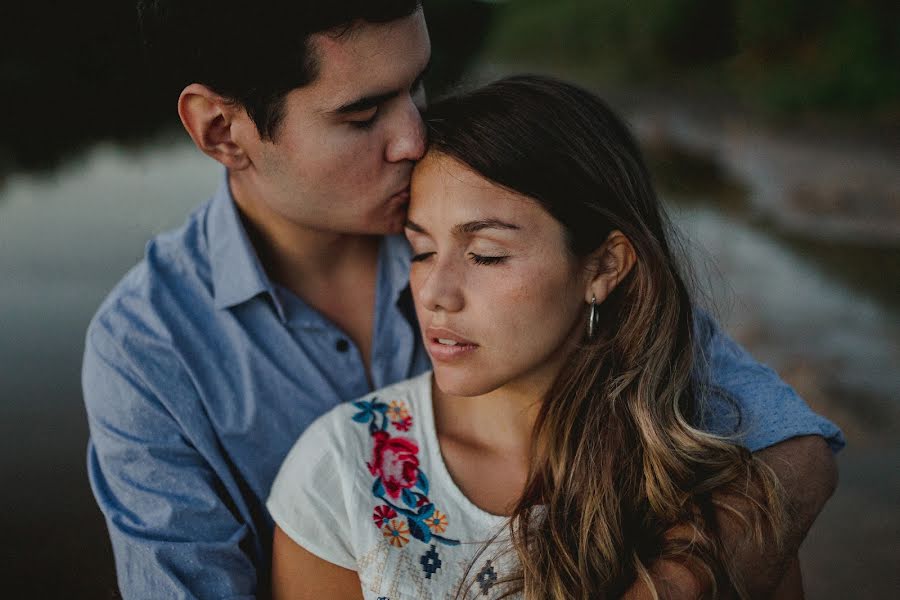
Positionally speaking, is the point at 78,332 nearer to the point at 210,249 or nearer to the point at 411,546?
the point at 210,249

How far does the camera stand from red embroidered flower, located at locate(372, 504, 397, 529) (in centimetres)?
188

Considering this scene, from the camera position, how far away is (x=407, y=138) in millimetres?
2094

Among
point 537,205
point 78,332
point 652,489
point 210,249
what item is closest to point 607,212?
point 537,205

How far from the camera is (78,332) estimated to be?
555 centimetres

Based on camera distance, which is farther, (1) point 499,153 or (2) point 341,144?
(2) point 341,144

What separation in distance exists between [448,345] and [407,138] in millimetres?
504

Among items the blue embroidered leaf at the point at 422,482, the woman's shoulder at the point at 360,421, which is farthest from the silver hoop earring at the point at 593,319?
the blue embroidered leaf at the point at 422,482

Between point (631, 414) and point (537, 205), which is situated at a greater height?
point (537, 205)

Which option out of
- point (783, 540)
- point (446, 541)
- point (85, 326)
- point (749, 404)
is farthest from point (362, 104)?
point (85, 326)

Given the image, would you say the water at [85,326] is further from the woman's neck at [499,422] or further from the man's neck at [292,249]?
the man's neck at [292,249]

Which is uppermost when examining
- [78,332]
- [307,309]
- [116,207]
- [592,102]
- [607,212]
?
[592,102]

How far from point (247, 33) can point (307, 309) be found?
2.41ft

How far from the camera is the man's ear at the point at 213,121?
227cm

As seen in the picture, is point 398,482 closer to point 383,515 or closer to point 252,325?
point 383,515
